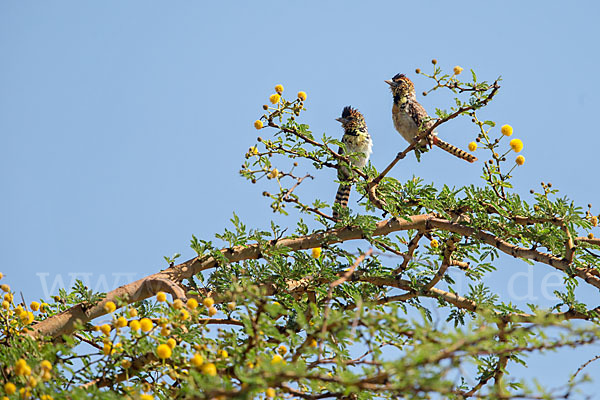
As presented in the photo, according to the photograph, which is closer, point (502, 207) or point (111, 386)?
point (111, 386)

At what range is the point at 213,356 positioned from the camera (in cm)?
276

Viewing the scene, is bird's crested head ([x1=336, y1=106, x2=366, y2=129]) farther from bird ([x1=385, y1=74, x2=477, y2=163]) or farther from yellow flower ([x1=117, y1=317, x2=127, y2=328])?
yellow flower ([x1=117, y1=317, x2=127, y2=328])

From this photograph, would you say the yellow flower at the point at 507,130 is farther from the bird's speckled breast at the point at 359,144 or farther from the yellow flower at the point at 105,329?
the bird's speckled breast at the point at 359,144

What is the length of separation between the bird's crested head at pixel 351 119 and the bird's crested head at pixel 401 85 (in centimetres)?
54

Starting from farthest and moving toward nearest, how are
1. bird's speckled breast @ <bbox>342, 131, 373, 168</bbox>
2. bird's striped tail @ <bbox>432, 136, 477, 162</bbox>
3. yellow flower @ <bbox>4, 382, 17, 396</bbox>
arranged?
bird's speckled breast @ <bbox>342, 131, 373, 168</bbox> < bird's striped tail @ <bbox>432, 136, 477, 162</bbox> < yellow flower @ <bbox>4, 382, 17, 396</bbox>

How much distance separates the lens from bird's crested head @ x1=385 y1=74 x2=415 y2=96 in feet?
21.0

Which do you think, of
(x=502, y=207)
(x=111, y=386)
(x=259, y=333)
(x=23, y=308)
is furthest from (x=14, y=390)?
(x=502, y=207)

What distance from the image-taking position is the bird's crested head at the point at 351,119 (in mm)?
6927

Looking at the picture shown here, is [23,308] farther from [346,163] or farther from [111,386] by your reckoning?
[346,163]

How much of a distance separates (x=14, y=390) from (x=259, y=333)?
34.3 inches

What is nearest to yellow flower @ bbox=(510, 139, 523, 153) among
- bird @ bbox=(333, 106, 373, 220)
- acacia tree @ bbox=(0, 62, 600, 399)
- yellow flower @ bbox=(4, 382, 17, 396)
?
acacia tree @ bbox=(0, 62, 600, 399)

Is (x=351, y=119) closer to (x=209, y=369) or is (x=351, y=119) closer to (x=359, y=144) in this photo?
(x=359, y=144)

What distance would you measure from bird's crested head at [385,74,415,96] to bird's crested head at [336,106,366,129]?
545 mm

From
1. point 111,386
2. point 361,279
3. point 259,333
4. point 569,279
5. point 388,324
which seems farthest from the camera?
point 361,279
